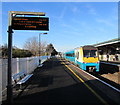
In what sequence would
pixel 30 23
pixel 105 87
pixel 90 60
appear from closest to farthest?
pixel 30 23 < pixel 105 87 < pixel 90 60

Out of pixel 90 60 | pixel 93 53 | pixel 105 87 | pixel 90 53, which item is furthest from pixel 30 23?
pixel 93 53

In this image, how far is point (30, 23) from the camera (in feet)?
20.9

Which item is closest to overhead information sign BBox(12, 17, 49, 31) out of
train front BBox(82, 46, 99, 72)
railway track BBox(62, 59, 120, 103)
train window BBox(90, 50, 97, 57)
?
railway track BBox(62, 59, 120, 103)

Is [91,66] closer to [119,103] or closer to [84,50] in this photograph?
[84,50]

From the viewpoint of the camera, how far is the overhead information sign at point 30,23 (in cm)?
630

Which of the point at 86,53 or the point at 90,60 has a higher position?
the point at 86,53

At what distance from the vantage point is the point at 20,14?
21.4ft

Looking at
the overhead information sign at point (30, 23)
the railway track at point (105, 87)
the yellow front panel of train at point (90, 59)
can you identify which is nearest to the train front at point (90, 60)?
the yellow front panel of train at point (90, 59)

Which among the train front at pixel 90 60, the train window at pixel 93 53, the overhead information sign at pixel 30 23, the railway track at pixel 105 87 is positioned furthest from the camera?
the train window at pixel 93 53

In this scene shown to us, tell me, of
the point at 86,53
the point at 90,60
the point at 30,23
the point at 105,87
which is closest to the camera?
the point at 30,23

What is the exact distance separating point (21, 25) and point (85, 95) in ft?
13.3

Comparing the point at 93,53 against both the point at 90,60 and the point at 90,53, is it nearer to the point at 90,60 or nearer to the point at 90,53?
the point at 90,53

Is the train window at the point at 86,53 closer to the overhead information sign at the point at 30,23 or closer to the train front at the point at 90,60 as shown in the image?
the train front at the point at 90,60

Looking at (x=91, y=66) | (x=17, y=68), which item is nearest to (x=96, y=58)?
(x=91, y=66)
